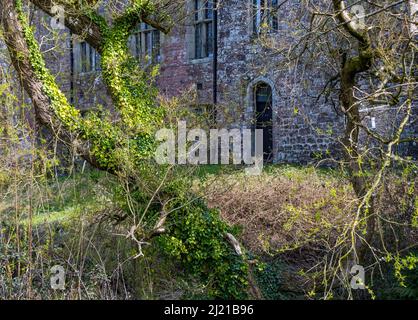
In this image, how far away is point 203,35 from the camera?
18297mm

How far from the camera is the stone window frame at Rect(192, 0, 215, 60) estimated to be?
18.0 metres

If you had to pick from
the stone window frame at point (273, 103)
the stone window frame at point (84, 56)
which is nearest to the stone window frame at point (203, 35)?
the stone window frame at point (273, 103)

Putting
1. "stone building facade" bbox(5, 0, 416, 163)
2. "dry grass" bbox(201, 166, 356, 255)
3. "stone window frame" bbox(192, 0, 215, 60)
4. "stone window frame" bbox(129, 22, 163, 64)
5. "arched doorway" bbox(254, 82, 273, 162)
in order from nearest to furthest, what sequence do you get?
1. "dry grass" bbox(201, 166, 356, 255)
2. "stone building facade" bbox(5, 0, 416, 163)
3. "arched doorway" bbox(254, 82, 273, 162)
4. "stone window frame" bbox(192, 0, 215, 60)
5. "stone window frame" bbox(129, 22, 163, 64)

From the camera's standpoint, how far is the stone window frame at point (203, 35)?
17984mm

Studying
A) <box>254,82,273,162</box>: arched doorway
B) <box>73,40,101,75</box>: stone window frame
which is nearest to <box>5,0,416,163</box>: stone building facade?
<box>254,82,273,162</box>: arched doorway

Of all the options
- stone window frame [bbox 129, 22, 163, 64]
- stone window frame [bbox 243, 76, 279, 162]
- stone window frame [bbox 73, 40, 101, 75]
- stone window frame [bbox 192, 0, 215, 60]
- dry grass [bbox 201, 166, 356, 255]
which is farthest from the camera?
stone window frame [bbox 73, 40, 101, 75]

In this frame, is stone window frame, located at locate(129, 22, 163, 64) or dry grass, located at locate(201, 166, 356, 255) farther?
stone window frame, located at locate(129, 22, 163, 64)

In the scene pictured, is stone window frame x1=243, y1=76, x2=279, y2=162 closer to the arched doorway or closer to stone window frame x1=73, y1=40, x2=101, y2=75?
the arched doorway

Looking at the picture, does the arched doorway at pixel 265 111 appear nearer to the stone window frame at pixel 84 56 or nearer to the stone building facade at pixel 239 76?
the stone building facade at pixel 239 76

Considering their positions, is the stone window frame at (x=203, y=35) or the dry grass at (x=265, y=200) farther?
the stone window frame at (x=203, y=35)

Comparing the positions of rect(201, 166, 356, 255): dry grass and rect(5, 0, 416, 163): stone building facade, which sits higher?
rect(5, 0, 416, 163): stone building facade

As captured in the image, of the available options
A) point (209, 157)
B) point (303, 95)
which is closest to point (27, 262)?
point (209, 157)

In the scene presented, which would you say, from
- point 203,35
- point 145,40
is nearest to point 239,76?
point 203,35

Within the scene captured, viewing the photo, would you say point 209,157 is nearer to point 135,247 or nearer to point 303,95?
point 135,247
